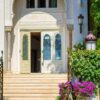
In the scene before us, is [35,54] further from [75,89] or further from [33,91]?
[75,89]

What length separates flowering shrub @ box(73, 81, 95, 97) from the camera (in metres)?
13.9

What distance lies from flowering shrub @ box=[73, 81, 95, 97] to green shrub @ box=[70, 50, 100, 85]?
40.8 inches

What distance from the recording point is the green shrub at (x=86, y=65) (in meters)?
15.3

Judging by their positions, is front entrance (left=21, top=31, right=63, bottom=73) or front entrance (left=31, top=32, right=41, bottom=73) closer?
front entrance (left=21, top=31, right=63, bottom=73)

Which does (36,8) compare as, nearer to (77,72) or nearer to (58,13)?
(58,13)

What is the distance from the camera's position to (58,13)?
19.8 m

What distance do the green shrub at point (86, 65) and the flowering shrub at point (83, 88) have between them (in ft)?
3.40

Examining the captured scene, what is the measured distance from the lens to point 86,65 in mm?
15422

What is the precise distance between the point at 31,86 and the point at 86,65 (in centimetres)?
246

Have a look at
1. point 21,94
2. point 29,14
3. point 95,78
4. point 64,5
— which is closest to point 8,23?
point 29,14

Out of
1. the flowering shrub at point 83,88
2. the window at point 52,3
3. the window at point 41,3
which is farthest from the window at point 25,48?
the flowering shrub at point 83,88

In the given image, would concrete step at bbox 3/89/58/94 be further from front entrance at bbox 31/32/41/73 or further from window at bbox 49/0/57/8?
front entrance at bbox 31/32/41/73

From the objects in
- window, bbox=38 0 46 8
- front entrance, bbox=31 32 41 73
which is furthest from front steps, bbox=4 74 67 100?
front entrance, bbox=31 32 41 73

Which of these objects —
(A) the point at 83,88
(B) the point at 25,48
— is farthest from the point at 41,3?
(A) the point at 83,88
